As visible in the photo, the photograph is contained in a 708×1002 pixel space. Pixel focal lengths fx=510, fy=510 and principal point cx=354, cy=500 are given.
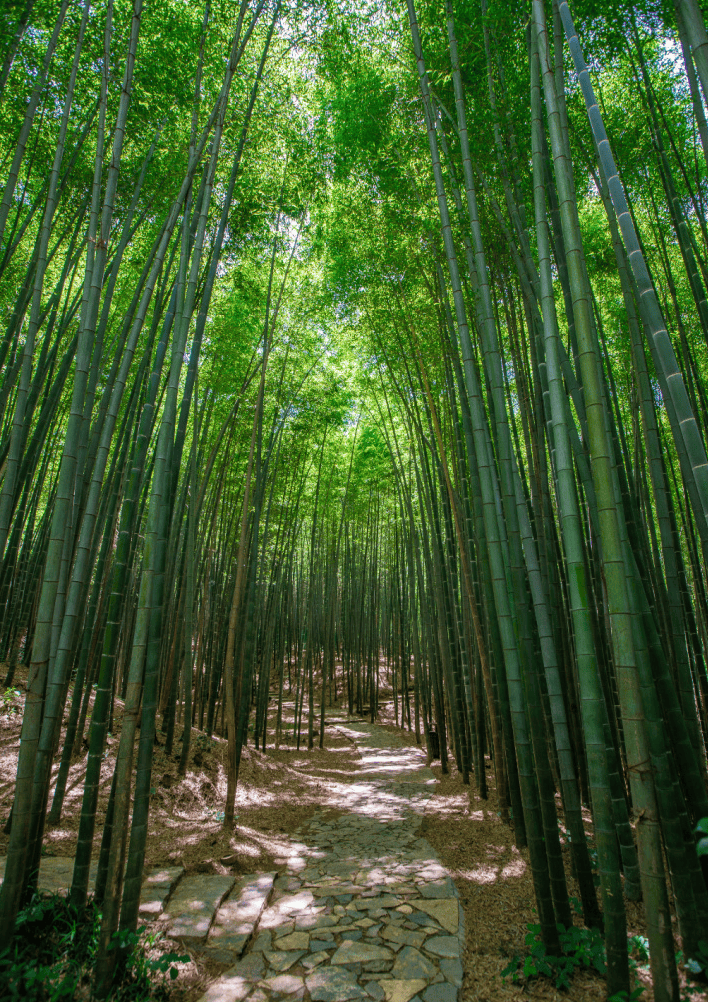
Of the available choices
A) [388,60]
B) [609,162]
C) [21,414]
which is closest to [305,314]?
[388,60]

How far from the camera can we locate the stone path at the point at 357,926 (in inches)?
76.2

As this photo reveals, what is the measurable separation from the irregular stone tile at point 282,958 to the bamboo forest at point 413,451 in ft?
0.05

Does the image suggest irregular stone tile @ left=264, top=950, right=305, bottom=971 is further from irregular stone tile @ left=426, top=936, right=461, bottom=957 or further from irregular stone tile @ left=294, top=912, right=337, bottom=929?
irregular stone tile @ left=426, top=936, right=461, bottom=957

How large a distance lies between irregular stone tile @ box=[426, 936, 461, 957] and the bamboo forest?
0.02 meters

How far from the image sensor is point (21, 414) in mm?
2033

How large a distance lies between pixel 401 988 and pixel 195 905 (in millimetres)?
1078

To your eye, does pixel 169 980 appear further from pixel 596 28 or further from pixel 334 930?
pixel 596 28

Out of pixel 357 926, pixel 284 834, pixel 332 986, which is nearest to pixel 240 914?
pixel 357 926

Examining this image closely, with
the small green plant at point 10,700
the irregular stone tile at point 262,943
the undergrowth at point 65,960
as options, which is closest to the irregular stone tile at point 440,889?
the irregular stone tile at point 262,943

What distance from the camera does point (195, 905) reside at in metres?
2.44

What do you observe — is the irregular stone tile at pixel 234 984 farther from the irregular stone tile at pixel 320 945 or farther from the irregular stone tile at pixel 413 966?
the irregular stone tile at pixel 413 966

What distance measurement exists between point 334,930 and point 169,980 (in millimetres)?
784

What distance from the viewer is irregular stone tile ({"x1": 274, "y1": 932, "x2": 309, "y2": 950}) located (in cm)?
222

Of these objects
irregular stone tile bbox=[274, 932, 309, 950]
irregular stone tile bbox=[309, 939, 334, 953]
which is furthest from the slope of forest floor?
irregular stone tile bbox=[309, 939, 334, 953]
